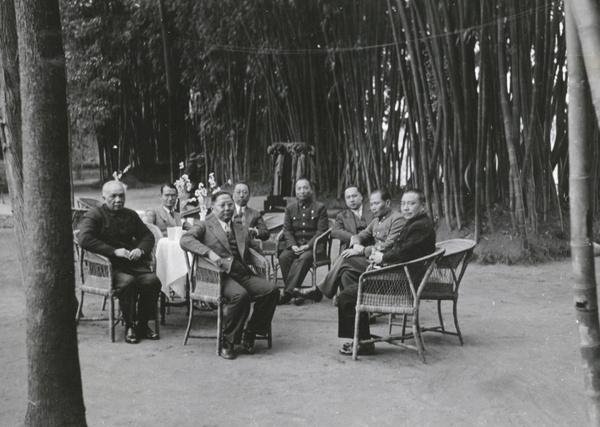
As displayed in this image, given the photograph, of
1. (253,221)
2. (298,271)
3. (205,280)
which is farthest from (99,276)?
(298,271)

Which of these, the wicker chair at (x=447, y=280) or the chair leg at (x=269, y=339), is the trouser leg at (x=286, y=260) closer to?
the chair leg at (x=269, y=339)

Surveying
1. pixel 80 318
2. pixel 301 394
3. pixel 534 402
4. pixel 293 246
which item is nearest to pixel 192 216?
pixel 293 246

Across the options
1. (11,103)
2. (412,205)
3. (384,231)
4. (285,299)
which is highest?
(11,103)

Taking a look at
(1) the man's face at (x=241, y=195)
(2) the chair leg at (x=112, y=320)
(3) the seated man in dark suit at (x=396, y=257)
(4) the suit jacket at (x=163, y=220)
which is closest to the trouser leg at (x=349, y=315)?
(3) the seated man in dark suit at (x=396, y=257)

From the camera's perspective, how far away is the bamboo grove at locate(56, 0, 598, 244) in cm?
729

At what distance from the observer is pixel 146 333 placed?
4.62 meters

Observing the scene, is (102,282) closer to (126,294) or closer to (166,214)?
(126,294)

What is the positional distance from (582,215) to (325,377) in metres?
2.26

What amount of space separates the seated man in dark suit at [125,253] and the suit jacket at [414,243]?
149cm

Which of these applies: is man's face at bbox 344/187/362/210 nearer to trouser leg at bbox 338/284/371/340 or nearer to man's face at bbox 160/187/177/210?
man's face at bbox 160/187/177/210

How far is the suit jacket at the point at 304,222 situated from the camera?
6.17 metres

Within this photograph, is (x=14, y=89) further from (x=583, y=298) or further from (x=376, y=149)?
(x=376, y=149)

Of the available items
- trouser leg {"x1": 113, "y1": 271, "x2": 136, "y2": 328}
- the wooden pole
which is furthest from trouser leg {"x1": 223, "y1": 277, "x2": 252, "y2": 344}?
the wooden pole

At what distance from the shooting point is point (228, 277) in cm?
441
